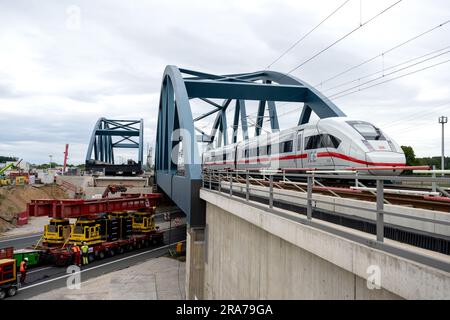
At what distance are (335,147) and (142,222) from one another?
2187cm

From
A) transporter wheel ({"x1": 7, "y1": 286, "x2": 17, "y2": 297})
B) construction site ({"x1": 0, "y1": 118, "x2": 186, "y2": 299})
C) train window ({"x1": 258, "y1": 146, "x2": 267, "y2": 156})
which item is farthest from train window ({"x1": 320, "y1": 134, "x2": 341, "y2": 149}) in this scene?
transporter wheel ({"x1": 7, "y1": 286, "x2": 17, "y2": 297})

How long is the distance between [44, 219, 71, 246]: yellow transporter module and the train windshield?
20315 mm

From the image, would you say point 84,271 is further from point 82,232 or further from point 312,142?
point 312,142

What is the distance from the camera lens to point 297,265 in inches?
265

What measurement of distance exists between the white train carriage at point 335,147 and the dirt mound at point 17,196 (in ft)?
114

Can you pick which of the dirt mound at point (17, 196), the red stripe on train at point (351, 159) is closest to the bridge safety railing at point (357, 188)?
the red stripe on train at point (351, 159)

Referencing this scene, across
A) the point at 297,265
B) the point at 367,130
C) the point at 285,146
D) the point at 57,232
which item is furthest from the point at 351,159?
the point at 57,232

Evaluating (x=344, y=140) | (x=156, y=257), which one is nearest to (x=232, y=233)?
(x=344, y=140)

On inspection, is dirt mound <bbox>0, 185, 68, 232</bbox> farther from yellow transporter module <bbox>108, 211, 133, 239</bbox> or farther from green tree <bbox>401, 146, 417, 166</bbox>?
green tree <bbox>401, 146, 417, 166</bbox>
